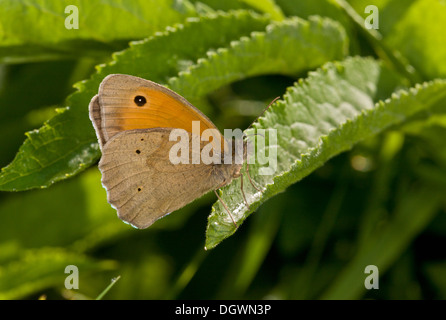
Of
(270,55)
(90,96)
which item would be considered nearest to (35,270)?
(90,96)

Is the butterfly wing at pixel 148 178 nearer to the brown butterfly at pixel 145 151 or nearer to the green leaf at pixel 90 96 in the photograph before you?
the brown butterfly at pixel 145 151

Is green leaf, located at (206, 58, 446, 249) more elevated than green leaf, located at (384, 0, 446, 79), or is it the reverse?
green leaf, located at (384, 0, 446, 79)

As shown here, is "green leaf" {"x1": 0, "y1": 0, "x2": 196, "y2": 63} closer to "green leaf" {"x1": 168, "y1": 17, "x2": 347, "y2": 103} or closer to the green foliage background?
the green foliage background

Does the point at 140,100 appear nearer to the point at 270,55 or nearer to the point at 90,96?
the point at 90,96

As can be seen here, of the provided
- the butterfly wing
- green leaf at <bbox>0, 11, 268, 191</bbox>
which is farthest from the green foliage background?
the butterfly wing

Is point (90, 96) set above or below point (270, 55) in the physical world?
below
